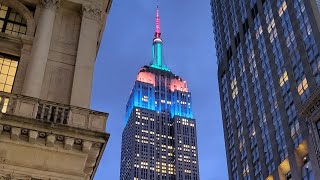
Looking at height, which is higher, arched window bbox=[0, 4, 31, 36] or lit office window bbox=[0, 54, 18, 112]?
arched window bbox=[0, 4, 31, 36]

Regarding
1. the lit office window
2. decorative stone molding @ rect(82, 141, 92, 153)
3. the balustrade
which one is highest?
the lit office window

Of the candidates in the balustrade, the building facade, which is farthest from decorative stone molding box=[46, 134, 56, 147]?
the balustrade

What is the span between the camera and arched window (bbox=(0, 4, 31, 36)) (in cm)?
2284

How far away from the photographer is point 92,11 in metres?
23.8

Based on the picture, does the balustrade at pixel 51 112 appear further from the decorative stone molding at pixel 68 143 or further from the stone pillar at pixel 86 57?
the stone pillar at pixel 86 57

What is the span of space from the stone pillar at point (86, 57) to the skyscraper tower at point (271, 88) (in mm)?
33947

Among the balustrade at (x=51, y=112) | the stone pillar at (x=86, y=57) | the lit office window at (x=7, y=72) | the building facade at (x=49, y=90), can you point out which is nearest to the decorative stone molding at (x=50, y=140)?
the building facade at (x=49, y=90)

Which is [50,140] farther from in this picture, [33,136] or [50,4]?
[50,4]

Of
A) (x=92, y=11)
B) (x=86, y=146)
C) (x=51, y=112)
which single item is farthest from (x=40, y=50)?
(x=86, y=146)

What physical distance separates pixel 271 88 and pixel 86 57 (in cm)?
7209

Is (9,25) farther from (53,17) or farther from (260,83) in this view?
(260,83)

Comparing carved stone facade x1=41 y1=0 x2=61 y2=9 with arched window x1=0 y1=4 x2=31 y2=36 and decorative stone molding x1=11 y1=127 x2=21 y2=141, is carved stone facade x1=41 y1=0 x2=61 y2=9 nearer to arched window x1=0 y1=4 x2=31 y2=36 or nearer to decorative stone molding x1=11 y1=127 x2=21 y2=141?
arched window x1=0 y1=4 x2=31 y2=36

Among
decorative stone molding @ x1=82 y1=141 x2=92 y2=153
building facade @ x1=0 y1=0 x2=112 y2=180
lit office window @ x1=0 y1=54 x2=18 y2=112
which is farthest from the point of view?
lit office window @ x1=0 y1=54 x2=18 y2=112

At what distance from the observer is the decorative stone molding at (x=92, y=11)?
2364 centimetres
